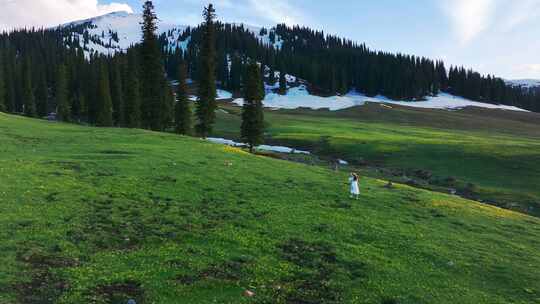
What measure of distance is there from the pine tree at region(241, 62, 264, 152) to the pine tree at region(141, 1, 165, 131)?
16479 mm

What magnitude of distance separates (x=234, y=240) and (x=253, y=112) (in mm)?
47832

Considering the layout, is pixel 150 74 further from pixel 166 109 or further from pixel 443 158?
pixel 443 158

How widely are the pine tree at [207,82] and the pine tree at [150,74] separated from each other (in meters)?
7.43

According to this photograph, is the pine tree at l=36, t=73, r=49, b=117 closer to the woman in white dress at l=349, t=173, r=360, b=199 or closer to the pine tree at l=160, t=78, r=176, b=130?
the pine tree at l=160, t=78, r=176, b=130

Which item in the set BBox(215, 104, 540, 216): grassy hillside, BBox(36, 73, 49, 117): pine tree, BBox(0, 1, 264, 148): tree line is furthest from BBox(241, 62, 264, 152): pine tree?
BBox(36, 73, 49, 117): pine tree

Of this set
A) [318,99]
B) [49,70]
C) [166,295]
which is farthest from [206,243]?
[318,99]

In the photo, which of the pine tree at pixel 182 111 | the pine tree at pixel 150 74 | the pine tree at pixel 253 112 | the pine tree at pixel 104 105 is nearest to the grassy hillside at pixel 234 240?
the pine tree at pixel 253 112

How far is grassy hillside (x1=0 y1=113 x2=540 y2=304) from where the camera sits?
1638cm

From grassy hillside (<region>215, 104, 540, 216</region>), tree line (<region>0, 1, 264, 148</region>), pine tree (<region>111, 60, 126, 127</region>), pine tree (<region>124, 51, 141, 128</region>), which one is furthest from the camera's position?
pine tree (<region>111, 60, 126, 127</region>)

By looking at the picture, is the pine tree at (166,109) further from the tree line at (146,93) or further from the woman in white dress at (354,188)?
the woman in white dress at (354,188)

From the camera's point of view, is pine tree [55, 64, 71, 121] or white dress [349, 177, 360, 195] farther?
pine tree [55, 64, 71, 121]

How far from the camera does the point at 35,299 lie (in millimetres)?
14195

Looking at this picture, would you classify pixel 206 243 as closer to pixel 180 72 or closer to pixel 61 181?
pixel 61 181

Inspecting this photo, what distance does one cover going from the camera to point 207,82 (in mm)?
72375
